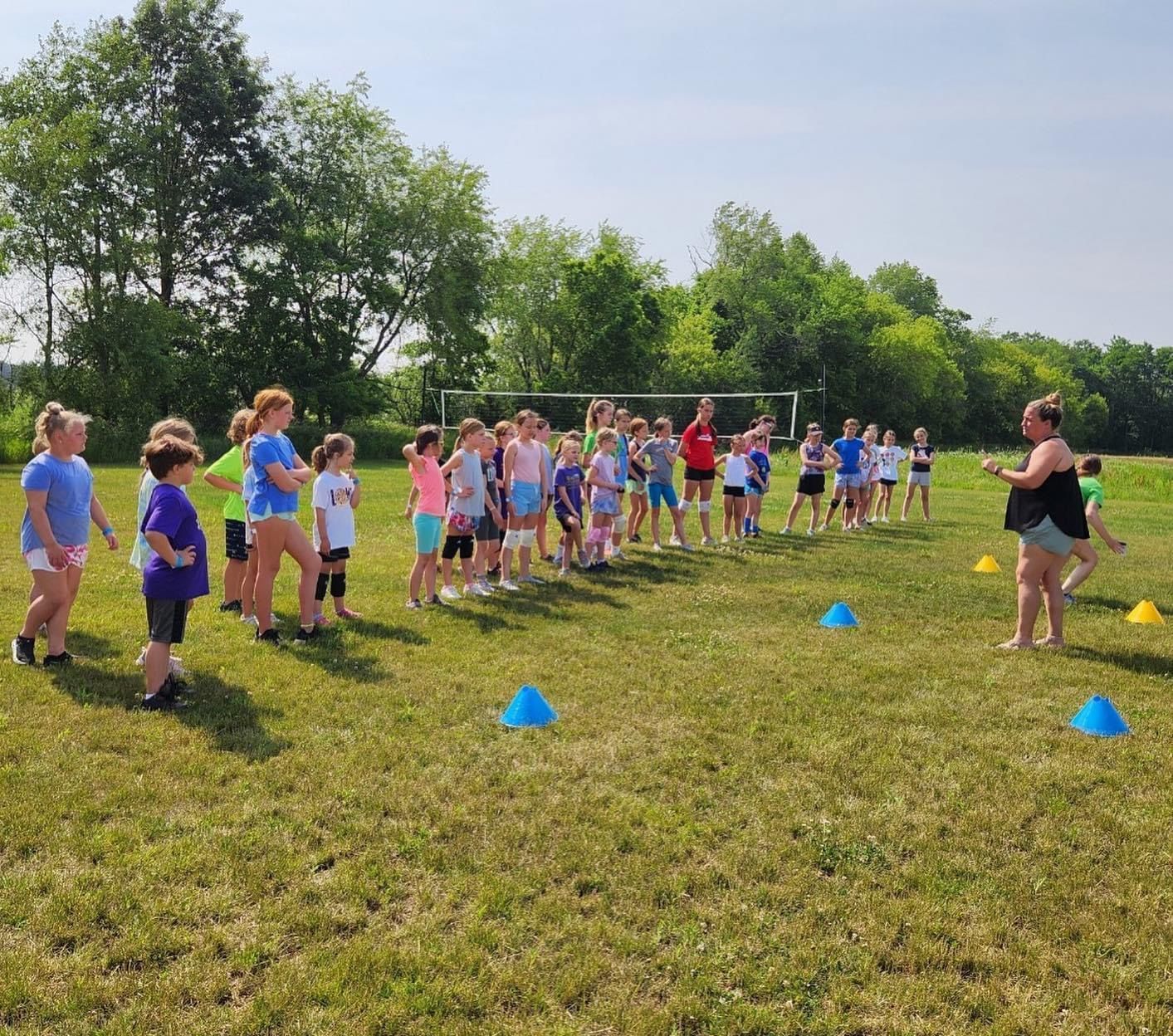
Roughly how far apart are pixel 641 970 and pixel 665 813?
1189 mm

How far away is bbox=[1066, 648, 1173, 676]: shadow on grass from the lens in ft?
23.4

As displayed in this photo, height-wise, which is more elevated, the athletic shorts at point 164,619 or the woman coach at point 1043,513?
the woman coach at point 1043,513

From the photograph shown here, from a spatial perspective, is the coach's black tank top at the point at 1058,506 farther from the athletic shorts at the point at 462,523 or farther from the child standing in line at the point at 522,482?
the athletic shorts at the point at 462,523

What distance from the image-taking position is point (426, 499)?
838 centimetres

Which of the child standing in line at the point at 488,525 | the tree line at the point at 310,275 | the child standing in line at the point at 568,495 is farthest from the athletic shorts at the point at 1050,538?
the tree line at the point at 310,275

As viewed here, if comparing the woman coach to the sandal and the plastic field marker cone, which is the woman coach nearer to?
the sandal

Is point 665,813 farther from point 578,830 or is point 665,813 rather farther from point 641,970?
point 641,970

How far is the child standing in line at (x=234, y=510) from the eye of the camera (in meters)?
7.61

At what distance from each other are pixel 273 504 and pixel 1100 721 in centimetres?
602

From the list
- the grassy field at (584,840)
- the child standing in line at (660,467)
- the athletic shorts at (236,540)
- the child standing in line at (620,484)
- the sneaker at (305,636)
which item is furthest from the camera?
the child standing in line at (660,467)

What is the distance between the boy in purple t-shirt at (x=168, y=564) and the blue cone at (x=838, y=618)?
554 cm

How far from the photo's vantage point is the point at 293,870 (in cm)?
370

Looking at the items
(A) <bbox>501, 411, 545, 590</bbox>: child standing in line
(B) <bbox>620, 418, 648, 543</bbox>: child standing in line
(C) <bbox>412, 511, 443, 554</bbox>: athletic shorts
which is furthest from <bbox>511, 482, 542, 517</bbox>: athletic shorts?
(B) <bbox>620, 418, 648, 543</bbox>: child standing in line

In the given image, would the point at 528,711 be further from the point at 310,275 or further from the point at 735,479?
the point at 310,275
